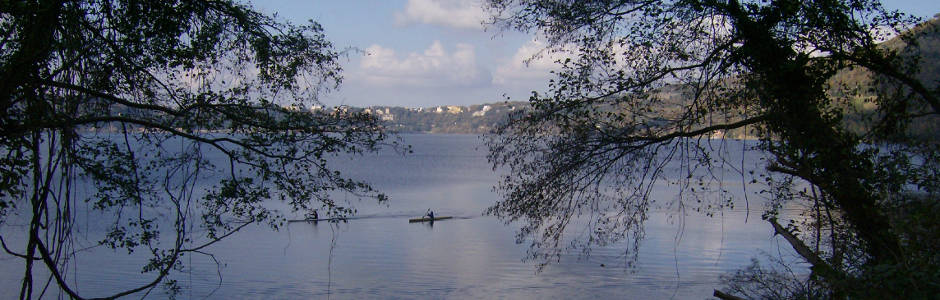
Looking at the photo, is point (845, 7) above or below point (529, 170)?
above

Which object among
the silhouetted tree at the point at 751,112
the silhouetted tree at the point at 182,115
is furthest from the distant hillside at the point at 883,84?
the silhouetted tree at the point at 182,115

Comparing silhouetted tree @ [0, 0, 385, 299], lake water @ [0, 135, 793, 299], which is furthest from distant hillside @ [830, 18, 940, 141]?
silhouetted tree @ [0, 0, 385, 299]

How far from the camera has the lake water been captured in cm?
1591

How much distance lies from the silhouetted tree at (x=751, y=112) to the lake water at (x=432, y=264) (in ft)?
14.2

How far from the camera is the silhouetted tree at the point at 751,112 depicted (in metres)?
7.36

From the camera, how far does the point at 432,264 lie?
765 inches

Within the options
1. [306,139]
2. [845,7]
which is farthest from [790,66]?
[306,139]

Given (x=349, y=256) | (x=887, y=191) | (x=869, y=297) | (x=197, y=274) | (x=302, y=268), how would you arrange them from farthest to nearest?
(x=349, y=256), (x=302, y=268), (x=197, y=274), (x=887, y=191), (x=869, y=297)

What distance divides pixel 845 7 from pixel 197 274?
15.2m

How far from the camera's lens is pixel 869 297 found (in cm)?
504

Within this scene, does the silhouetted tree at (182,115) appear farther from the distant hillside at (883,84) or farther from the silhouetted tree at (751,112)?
the distant hillside at (883,84)

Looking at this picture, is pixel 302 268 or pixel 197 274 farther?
pixel 302 268

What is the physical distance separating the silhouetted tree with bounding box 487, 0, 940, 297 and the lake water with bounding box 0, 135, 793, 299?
432cm

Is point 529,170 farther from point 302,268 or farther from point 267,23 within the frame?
point 302,268
